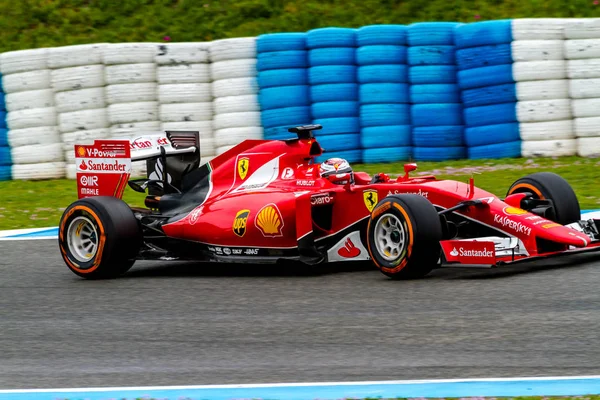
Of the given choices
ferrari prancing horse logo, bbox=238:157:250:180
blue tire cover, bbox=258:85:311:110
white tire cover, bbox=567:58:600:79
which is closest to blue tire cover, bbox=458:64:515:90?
white tire cover, bbox=567:58:600:79

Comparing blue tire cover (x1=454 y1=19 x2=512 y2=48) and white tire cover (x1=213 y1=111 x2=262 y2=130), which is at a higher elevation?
blue tire cover (x1=454 y1=19 x2=512 y2=48)

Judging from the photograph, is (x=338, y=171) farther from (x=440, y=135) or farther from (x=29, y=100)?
(x=29, y=100)

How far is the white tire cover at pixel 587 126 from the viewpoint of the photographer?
43.5 feet

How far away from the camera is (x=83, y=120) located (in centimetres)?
1458

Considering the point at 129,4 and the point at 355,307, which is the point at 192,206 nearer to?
the point at 355,307

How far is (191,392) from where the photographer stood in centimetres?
503

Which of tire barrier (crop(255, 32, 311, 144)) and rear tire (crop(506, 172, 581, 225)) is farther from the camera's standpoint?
tire barrier (crop(255, 32, 311, 144))

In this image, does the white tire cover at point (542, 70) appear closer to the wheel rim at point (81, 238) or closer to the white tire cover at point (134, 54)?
the white tire cover at point (134, 54)

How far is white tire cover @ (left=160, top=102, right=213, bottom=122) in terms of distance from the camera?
1431cm

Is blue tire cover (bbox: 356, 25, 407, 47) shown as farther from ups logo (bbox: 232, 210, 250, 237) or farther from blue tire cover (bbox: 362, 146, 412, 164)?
ups logo (bbox: 232, 210, 250, 237)

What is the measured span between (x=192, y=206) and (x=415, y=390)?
4551 mm

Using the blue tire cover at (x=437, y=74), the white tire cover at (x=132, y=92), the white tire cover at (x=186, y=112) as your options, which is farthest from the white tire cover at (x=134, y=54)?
the blue tire cover at (x=437, y=74)

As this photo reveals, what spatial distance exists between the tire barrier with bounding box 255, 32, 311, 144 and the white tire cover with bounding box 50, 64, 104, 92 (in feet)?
7.64

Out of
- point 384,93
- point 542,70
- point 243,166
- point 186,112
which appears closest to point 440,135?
point 384,93
